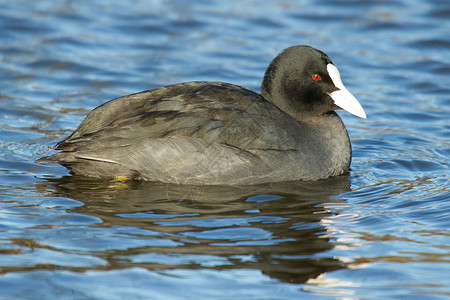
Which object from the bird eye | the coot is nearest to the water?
the coot

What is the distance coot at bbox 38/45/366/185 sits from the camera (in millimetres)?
5898

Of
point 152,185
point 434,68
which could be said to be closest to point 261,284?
point 152,185

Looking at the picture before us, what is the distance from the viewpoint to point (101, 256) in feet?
14.9

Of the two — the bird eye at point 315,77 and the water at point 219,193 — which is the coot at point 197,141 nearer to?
the water at point 219,193

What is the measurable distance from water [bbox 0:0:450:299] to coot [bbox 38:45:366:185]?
14cm

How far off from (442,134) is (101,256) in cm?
467

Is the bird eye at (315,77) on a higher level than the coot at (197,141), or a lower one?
higher

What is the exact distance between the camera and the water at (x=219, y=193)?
4.32 meters

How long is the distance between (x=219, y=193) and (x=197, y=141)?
452 mm

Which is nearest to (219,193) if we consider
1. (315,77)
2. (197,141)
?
(197,141)

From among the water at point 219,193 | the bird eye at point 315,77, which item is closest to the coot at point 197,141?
the water at point 219,193

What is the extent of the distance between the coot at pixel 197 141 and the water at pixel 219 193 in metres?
0.14

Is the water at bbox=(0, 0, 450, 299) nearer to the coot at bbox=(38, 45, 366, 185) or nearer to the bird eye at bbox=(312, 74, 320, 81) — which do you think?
the coot at bbox=(38, 45, 366, 185)

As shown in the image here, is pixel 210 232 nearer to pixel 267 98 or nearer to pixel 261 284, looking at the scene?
pixel 261 284
